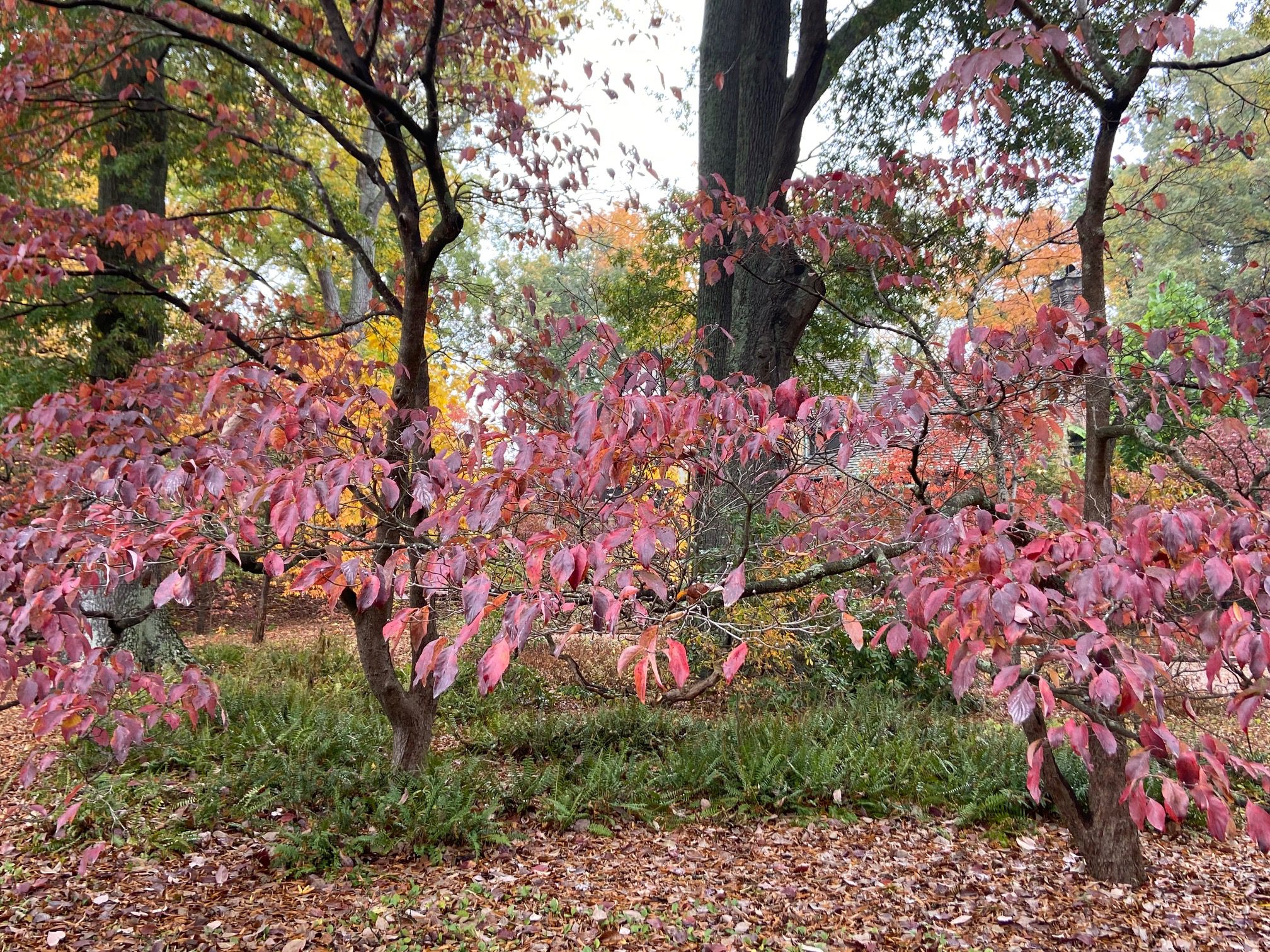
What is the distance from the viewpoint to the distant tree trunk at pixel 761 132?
6676 millimetres

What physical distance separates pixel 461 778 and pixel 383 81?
161 inches

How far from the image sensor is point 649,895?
3.45 m

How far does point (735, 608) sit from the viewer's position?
6039mm

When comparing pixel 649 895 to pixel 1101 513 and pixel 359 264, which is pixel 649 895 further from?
pixel 359 264

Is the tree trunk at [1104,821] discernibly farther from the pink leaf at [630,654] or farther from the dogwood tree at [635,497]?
the pink leaf at [630,654]

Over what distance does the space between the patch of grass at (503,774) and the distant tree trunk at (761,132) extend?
334 centimetres

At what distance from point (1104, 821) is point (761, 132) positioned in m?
6.50

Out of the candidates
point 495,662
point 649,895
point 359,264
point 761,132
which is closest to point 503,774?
point 649,895

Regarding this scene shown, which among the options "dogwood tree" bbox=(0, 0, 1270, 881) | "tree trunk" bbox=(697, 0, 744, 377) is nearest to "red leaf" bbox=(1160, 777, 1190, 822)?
"dogwood tree" bbox=(0, 0, 1270, 881)

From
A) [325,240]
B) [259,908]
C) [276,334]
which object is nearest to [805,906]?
[259,908]

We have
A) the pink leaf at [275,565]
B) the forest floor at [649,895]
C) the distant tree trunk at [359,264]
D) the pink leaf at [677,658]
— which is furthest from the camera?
the distant tree trunk at [359,264]

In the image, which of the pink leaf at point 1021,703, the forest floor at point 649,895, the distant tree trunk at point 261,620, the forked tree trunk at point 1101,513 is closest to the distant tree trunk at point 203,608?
the distant tree trunk at point 261,620

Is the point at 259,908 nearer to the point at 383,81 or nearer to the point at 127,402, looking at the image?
the point at 127,402

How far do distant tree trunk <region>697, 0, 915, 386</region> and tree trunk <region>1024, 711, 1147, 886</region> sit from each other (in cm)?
404
